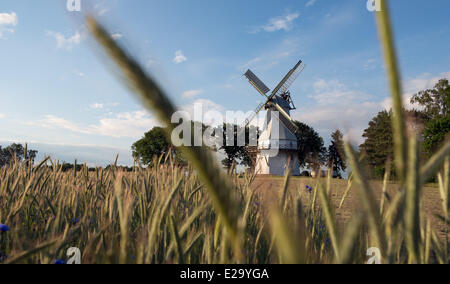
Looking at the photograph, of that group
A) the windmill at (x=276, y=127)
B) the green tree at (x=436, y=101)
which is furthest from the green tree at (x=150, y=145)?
the green tree at (x=436, y=101)

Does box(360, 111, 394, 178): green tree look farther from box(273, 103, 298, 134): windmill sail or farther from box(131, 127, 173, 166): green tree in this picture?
box(131, 127, 173, 166): green tree

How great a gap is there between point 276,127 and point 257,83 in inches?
268

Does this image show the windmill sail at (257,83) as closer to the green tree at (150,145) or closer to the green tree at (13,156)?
the green tree at (150,145)

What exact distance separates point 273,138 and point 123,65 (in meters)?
40.7

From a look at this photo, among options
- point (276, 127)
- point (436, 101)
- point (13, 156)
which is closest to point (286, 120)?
point (276, 127)

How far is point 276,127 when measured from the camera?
133 ft

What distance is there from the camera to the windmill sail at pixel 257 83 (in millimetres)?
38188

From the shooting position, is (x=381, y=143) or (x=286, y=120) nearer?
(x=381, y=143)

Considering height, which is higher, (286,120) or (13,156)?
(286,120)

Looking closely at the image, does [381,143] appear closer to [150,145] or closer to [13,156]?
[13,156]
